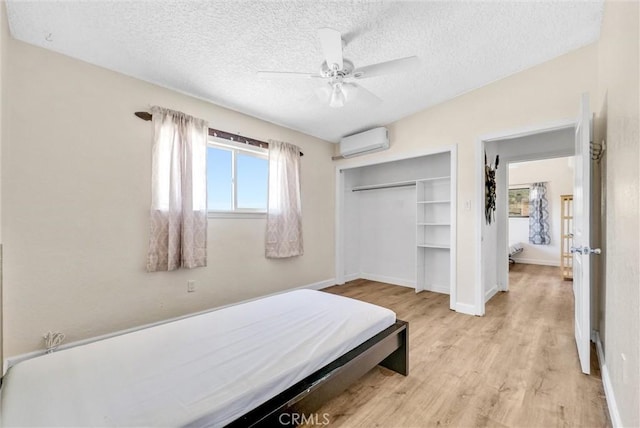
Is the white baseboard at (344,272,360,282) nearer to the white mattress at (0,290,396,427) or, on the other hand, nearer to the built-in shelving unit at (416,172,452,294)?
the built-in shelving unit at (416,172,452,294)

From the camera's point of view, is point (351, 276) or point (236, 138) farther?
point (351, 276)

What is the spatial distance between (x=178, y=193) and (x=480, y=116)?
11.4ft

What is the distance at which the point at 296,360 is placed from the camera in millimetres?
1288

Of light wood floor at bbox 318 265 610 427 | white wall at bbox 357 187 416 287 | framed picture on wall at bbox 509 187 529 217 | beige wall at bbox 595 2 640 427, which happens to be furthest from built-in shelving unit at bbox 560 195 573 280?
beige wall at bbox 595 2 640 427

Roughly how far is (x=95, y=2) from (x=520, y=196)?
8460 mm

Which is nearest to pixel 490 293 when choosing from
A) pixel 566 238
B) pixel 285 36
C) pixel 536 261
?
pixel 566 238

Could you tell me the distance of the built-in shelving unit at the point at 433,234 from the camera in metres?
3.93

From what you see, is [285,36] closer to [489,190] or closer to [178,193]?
[178,193]

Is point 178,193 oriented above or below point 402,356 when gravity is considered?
above

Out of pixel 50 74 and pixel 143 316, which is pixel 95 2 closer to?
pixel 50 74

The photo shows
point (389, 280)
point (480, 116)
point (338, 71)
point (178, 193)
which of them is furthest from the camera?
point (389, 280)

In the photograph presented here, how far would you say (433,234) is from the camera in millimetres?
4074

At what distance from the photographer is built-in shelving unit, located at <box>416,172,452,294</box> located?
12.9ft

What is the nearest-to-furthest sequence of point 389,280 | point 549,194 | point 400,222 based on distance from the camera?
point 400,222 → point 389,280 → point 549,194
